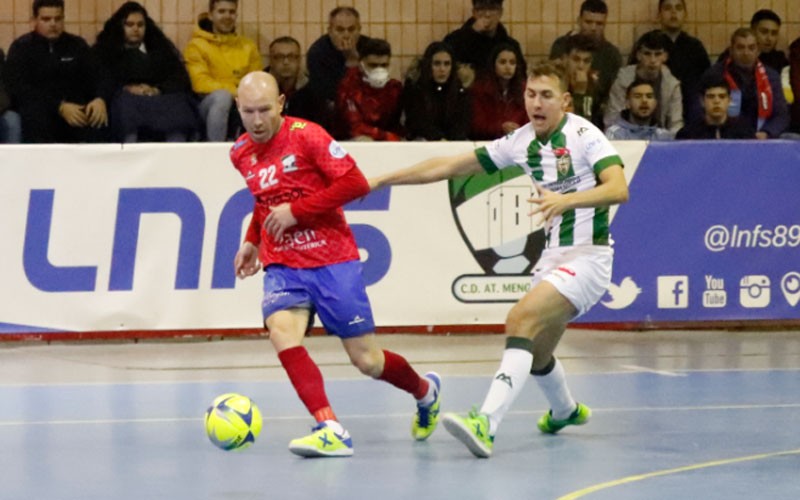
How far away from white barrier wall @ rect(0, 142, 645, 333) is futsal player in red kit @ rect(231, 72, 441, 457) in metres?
4.73

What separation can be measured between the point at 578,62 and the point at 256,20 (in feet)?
11.3

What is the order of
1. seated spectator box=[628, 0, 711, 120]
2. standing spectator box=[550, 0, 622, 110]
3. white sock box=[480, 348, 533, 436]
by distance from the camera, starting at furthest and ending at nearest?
seated spectator box=[628, 0, 711, 120], standing spectator box=[550, 0, 622, 110], white sock box=[480, 348, 533, 436]

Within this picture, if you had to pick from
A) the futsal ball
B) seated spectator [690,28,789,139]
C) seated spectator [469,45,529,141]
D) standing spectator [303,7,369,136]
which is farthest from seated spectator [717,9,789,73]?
the futsal ball

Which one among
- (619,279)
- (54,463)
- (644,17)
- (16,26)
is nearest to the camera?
(54,463)

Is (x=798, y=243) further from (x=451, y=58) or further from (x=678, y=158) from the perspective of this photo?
(x=451, y=58)

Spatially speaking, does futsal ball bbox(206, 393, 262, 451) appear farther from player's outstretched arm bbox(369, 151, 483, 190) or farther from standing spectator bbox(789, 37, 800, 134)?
standing spectator bbox(789, 37, 800, 134)

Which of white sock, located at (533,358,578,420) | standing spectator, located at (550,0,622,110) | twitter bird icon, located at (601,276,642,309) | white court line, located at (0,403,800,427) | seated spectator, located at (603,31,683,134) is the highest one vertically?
standing spectator, located at (550,0,622,110)

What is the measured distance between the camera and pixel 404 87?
14781 mm

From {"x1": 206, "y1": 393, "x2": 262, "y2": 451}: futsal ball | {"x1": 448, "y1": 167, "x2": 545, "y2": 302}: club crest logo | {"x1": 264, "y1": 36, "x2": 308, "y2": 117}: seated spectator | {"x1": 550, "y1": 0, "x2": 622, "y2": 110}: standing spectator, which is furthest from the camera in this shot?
{"x1": 550, "y1": 0, "x2": 622, "y2": 110}: standing spectator

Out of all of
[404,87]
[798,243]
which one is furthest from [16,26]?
[798,243]

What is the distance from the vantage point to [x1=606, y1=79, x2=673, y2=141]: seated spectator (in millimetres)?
14391

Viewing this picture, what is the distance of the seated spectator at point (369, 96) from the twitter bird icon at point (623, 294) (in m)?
2.64

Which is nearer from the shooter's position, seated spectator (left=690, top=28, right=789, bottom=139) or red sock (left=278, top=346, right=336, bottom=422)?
red sock (left=278, top=346, right=336, bottom=422)

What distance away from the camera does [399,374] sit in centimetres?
805
